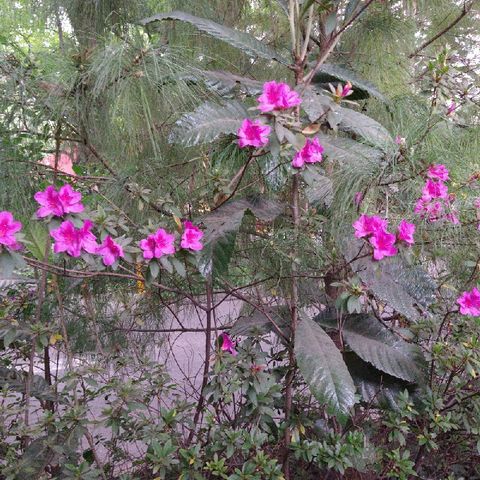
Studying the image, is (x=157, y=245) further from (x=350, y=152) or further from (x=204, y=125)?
(x=350, y=152)

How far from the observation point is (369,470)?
1.42m

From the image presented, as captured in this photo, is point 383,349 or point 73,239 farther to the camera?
point 383,349

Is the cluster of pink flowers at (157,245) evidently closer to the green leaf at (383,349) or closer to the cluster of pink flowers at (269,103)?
the cluster of pink flowers at (269,103)

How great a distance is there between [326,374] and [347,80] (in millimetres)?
749

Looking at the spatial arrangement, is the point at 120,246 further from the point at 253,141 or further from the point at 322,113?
the point at 322,113

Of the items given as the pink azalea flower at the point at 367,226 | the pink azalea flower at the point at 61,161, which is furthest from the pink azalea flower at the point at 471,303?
the pink azalea flower at the point at 61,161

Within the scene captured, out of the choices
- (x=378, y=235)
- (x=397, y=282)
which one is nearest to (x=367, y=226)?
(x=378, y=235)

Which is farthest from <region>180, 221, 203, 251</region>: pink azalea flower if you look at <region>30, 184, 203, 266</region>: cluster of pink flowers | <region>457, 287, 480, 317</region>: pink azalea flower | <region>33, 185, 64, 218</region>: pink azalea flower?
<region>457, 287, 480, 317</region>: pink azalea flower

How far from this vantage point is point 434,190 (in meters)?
1.14

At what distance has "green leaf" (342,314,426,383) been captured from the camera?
1.26 m

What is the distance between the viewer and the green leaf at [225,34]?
1.23 metres

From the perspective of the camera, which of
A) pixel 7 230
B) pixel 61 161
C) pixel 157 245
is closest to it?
pixel 7 230

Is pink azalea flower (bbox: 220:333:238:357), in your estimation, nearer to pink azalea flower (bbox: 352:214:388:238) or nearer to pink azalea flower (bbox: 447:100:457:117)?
pink azalea flower (bbox: 352:214:388:238)

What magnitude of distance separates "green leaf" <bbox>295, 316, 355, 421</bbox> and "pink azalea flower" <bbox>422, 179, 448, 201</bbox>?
406mm
